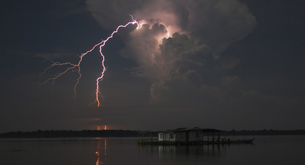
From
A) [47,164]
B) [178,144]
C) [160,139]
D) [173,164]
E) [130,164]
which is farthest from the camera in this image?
[160,139]

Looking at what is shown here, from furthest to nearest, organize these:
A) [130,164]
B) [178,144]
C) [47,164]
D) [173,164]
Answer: [178,144] → [47,164] → [130,164] → [173,164]

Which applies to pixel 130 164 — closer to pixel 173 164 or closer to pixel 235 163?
pixel 173 164

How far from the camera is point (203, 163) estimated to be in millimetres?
27266

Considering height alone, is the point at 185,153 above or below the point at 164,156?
below

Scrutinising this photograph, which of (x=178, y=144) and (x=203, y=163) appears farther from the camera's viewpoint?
(x=178, y=144)

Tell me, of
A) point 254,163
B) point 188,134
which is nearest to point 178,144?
point 188,134

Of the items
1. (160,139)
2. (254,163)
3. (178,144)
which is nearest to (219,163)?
(254,163)

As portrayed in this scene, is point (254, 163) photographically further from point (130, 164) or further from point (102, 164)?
point (102, 164)

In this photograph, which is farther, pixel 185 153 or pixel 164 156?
pixel 185 153

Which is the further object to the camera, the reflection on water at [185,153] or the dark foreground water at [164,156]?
the reflection on water at [185,153]

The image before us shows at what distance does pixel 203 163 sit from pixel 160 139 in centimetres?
3772

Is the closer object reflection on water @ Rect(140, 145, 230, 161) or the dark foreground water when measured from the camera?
the dark foreground water

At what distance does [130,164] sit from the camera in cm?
2845

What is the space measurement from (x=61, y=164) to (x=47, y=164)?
1976 mm
